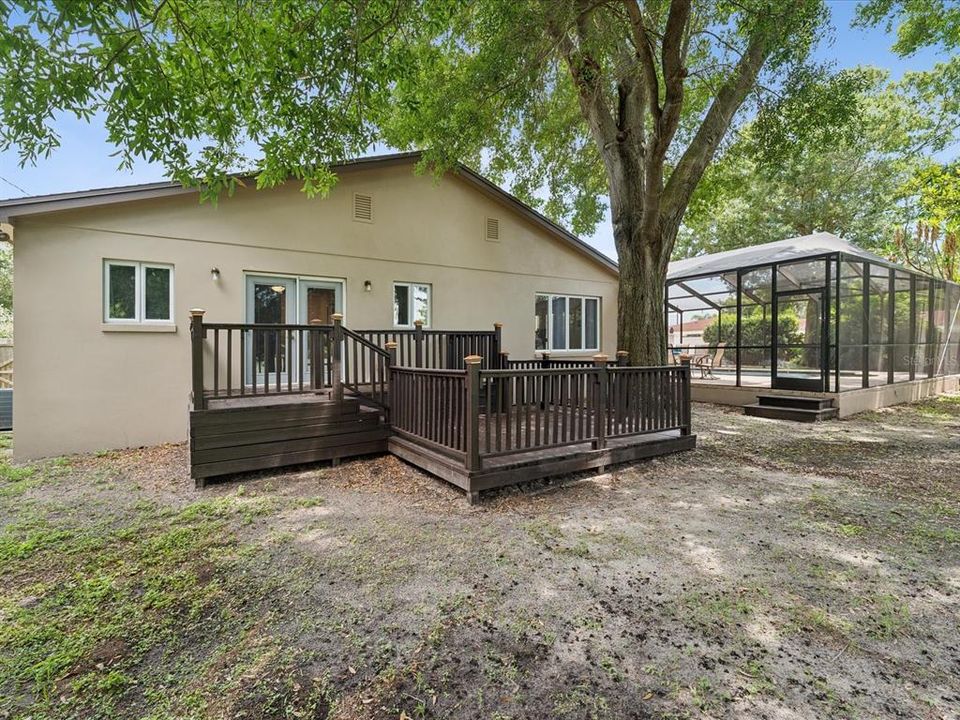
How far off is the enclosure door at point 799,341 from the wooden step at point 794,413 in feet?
1.86

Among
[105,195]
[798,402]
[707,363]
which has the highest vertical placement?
[105,195]

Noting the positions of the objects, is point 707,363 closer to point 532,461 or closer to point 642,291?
point 642,291

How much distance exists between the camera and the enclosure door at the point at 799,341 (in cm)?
839

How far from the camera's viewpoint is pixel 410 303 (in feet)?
26.6

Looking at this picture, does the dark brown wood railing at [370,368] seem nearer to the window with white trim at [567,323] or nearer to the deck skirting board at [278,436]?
the deck skirting board at [278,436]

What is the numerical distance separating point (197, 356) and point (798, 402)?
9700 mm

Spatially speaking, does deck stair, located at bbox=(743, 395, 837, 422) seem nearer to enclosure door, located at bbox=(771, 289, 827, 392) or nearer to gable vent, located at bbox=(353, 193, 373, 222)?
enclosure door, located at bbox=(771, 289, 827, 392)

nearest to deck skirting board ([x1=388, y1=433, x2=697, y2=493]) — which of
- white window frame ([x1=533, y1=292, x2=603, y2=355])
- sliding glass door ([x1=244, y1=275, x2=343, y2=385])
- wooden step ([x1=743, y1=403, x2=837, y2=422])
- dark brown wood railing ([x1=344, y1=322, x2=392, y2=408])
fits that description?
dark brown wood railing ([x1=344, y1=322, x2=392, y2=408])

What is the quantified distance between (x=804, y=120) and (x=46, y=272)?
1069 centimetres

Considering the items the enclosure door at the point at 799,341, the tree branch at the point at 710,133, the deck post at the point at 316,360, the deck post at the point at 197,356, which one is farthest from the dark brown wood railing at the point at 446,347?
the enclosure door at the point at 799,341

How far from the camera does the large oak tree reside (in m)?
3.25

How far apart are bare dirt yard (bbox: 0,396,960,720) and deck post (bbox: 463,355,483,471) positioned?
443mm

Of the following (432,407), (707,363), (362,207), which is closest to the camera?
(432,407)

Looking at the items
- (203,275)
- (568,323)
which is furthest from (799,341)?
(203,275)
